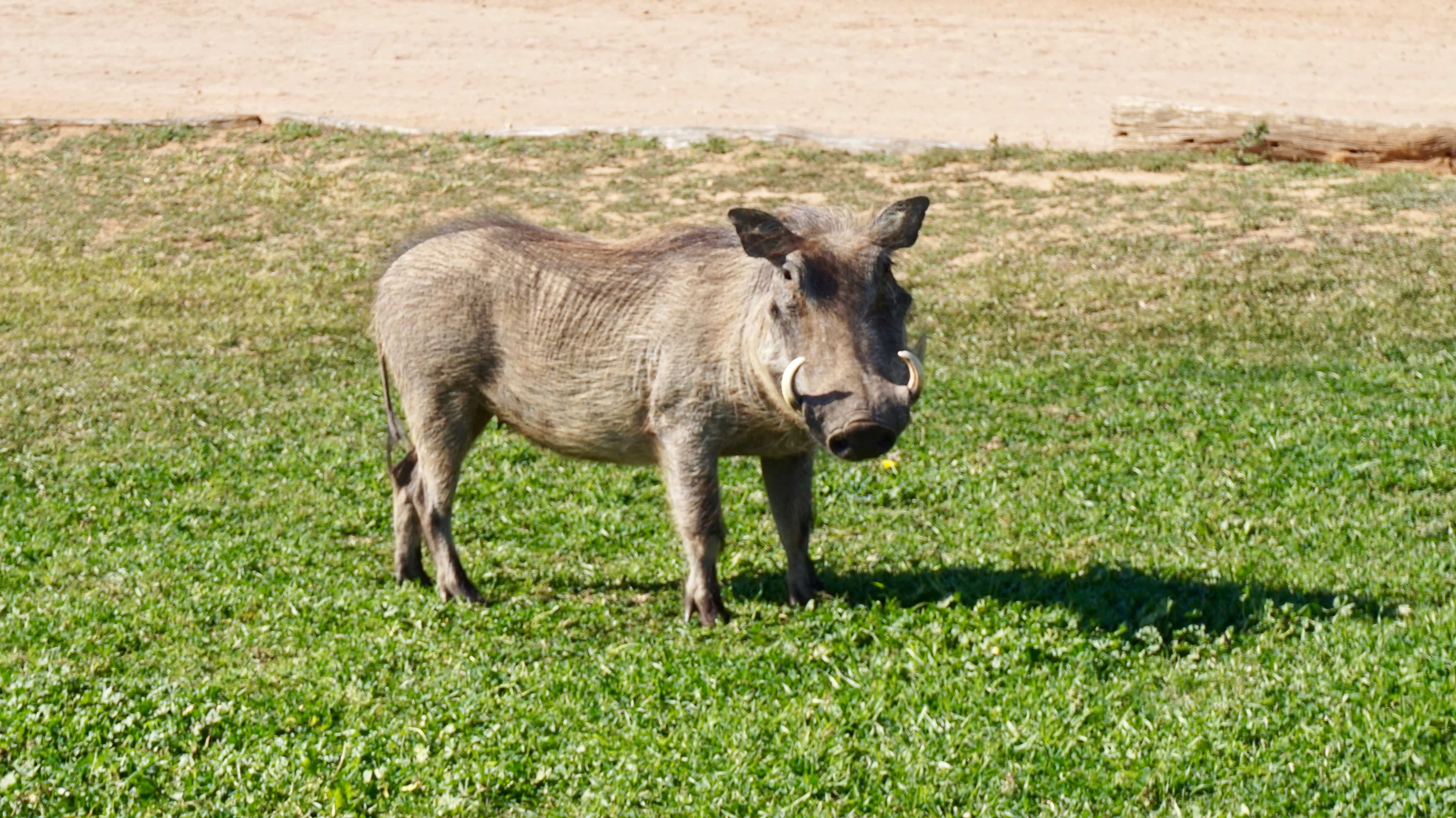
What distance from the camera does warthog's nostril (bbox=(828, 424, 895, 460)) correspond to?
5.77 m

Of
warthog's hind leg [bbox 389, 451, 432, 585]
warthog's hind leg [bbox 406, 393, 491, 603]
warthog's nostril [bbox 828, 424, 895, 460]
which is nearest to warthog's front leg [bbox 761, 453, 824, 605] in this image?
warthog's nostril [bbox 828, 424, 895, 460]

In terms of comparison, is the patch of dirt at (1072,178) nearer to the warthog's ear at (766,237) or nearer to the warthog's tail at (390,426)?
the warthog's tail at (390,426)

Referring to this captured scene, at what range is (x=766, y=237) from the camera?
6324mm

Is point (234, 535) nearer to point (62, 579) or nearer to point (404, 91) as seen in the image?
point (62, 579)

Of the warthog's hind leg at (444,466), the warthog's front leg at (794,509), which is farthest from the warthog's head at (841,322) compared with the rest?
the warthog's hind leg at (444,466)

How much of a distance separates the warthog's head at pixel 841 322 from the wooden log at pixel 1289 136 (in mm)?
11865

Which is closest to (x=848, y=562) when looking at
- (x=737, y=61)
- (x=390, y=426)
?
(x=390, y=426)

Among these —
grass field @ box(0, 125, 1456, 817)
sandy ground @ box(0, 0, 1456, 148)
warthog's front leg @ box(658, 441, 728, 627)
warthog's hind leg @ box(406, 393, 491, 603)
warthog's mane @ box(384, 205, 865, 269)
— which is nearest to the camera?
grass field @ box(0, 125, 1456, 817)

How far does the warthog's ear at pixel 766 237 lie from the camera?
6.27 meters

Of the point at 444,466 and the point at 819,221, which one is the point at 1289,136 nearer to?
the point at 819,221

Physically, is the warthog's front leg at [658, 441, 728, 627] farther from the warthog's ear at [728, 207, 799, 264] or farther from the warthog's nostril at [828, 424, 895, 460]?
the warthog's nostril at [828, 424, 895, 460]

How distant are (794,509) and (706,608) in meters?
0.55

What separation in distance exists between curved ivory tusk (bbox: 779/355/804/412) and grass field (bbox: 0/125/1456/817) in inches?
38.5

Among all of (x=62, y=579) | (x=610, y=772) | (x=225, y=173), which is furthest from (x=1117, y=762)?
(x=225, y=173)
